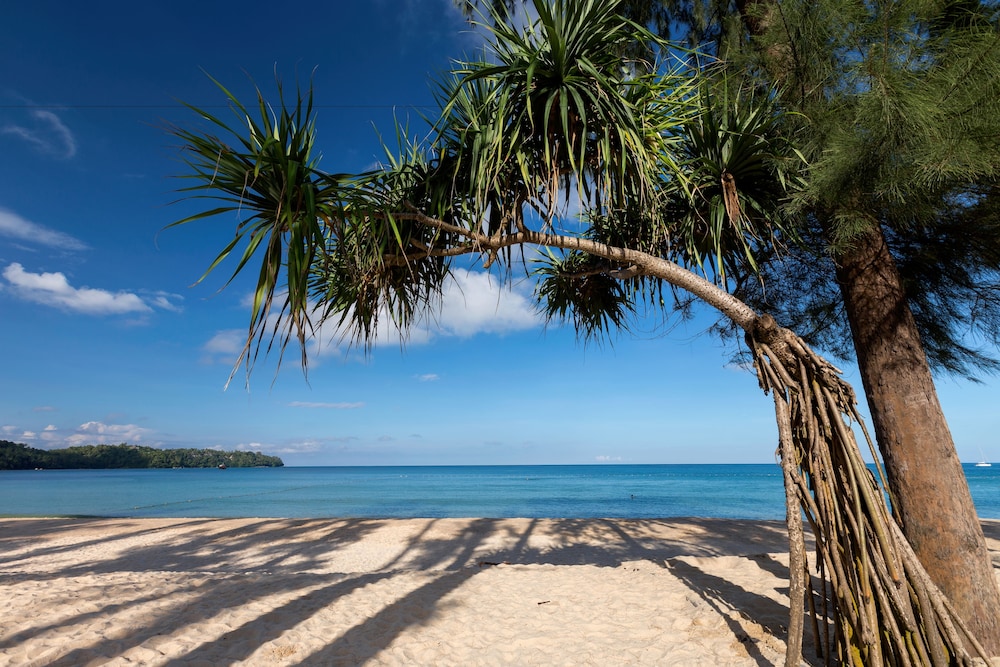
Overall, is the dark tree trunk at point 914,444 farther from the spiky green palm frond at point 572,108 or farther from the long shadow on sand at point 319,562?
the spiky green palm frond at point 572,108

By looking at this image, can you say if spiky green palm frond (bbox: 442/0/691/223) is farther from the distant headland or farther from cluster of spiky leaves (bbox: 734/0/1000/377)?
the distant headland

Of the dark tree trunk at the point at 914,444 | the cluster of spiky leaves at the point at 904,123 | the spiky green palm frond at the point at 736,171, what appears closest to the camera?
the cluster of spiky leaves at the point at 904,123

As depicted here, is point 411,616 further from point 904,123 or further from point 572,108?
point 904,123

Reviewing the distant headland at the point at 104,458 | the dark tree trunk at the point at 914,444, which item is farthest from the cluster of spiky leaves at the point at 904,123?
the distant headland at the point at 104,458

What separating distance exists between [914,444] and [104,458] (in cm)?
11508

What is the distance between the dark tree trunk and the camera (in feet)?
9.98

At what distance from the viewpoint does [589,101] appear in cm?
330

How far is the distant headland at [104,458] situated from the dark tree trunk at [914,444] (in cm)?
10706

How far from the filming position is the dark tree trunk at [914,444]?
9.98 ft

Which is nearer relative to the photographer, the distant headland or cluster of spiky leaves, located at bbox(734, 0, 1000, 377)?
cluster of spiky leaves, located at bbox(734, 0, 1000, 377)

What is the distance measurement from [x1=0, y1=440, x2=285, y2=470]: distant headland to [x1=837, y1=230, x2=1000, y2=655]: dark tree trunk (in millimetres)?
107062

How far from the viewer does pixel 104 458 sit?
9025cm

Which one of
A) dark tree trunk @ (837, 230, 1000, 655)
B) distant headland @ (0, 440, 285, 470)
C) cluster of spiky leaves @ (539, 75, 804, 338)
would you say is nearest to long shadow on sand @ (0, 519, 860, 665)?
dark tree trunk @ (837, 230, 1000, 655)

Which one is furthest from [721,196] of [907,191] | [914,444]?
[914,444]
